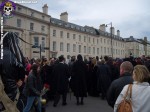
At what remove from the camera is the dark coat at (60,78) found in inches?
428

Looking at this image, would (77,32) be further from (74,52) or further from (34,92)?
(34,92)

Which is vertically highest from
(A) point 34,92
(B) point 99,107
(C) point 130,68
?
(C) point 130,68

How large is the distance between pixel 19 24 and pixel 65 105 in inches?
1359

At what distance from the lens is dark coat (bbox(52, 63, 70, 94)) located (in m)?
10.9

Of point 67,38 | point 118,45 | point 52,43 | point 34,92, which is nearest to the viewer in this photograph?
point 34,92

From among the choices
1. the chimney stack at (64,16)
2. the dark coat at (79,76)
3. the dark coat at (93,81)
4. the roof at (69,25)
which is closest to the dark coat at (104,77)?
the dark coat at (93,81)

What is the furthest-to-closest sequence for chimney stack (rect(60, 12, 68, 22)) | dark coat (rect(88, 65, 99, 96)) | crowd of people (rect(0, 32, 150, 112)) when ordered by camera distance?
chimney stack (rect(60, 12, 68, 22))
dark coat (rect(88, 65, 99, 96))
crowd of people (rect(0, 32, 150, 112))

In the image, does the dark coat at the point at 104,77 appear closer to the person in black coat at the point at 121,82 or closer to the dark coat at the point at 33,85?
the dark coat at the point at 33,85

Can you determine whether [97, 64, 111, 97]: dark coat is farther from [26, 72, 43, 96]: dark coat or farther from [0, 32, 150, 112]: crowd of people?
[26, 72, 43, 96]: dark coat

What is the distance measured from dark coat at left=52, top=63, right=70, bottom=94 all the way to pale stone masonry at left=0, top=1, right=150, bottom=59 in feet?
77.4

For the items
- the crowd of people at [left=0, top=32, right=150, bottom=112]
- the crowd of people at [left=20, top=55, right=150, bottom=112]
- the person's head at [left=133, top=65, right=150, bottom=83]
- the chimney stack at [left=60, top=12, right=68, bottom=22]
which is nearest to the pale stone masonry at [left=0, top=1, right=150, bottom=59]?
the chimney stack at [left=60, top=12, right=68, bottom=22]

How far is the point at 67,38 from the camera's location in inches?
2234

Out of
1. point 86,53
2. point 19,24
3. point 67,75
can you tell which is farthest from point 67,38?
point 67,75

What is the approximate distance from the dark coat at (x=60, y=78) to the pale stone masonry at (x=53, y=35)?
23.6m
